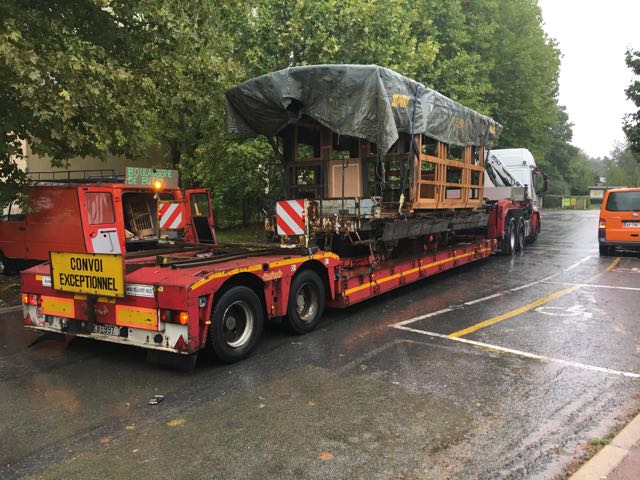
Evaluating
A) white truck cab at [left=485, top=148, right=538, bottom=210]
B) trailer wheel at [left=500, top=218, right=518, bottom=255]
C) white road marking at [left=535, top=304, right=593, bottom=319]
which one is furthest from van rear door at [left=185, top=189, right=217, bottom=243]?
white truck cab at [left=485, top=148, right=538, bottom=210]

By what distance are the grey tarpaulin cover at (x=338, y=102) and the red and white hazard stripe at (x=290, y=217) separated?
1336mm

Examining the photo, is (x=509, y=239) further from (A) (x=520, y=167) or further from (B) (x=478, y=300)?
(B) (x=478, y=300)

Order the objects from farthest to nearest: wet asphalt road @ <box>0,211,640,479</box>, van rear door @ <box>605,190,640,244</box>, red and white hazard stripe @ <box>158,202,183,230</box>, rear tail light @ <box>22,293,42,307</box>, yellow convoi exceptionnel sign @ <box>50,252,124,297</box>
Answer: van rear door @ <box>605,190,640,244</box> < red and white hazard stripe @ <box>158,202,183,230</box> < rear tail light @ <box>22,293,42,307</box> < yellow convoi exceptionnel sign @ <box>50,252,124,297</box> < wet asphalt road @ <box>0,211,640,479</box>

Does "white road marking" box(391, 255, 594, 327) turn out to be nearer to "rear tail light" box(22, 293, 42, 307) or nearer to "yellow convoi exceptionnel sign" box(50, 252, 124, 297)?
"yellow convoi exceptionnel sign" box(50, 252, 124, 297)

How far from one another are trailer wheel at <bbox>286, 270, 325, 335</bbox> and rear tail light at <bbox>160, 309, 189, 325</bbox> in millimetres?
1757

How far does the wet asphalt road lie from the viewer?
3506mm

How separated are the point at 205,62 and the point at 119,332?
653 centimetres

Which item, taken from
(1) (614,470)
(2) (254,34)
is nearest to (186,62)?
(2) (254,34)

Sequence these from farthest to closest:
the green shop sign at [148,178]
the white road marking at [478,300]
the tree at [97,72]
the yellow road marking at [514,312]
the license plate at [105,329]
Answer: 1. the green shop sign at [148,178]
2. the white road marking at [478,300]
3. the tree at [97,72]
4. the yellow road marking at [514,312]
5. the license plate at [105,329]

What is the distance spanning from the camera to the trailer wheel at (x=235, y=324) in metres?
5.23

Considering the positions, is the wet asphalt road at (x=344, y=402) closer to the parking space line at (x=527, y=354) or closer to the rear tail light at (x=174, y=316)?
the parking space line at (x=527, y=354)

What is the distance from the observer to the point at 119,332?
210 inches

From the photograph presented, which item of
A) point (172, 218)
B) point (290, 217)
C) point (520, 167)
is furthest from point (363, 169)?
point (520, 167)

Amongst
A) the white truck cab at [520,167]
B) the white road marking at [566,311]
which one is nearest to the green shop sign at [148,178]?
the white road marking at [566,311]
